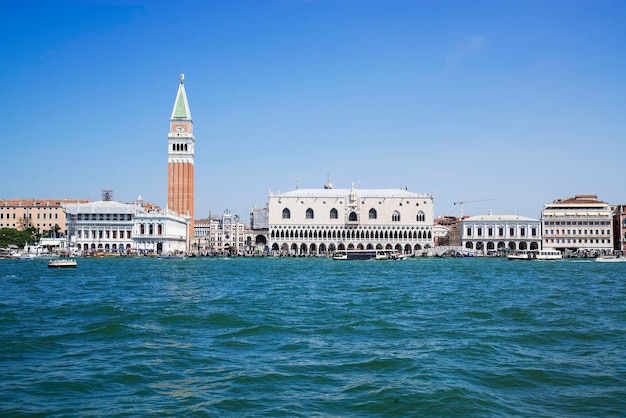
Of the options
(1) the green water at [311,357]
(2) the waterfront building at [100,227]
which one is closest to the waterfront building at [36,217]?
(2) the waterfront building at [100,227]

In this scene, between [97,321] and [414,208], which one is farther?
[414,208]

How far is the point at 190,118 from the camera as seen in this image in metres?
101

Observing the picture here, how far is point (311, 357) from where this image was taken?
44.3ft

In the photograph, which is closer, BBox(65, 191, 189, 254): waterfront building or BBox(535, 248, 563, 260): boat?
BBox(535, 248, 563, 260): boat

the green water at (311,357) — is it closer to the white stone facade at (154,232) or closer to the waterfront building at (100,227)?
the white stone facade at (154,232)

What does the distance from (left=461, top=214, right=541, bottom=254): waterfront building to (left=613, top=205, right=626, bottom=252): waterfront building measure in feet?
35.3

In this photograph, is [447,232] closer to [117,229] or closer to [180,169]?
[180,169]

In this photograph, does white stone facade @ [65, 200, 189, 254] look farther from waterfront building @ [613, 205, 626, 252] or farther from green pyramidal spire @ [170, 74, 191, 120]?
waterfront building @ [613, 205, 626, 252]

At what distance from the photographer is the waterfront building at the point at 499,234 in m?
92.8

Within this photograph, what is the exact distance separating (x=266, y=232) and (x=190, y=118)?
20906 millimetres

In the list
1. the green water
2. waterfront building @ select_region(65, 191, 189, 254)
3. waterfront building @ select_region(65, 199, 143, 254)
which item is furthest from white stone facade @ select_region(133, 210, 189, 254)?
the green water

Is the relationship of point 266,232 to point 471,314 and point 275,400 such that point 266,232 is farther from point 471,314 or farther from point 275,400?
point 275,400

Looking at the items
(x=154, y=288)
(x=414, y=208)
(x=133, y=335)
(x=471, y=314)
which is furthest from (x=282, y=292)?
(x=414, y=208)

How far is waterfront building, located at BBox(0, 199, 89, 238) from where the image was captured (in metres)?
95.9
